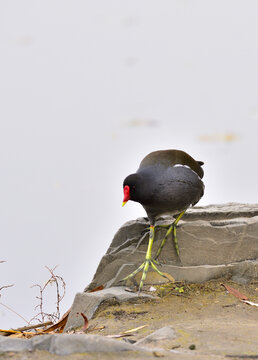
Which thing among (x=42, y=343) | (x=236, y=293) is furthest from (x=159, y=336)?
(x=236, y=293)

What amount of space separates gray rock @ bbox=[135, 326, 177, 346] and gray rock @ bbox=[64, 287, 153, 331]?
105 centimetres

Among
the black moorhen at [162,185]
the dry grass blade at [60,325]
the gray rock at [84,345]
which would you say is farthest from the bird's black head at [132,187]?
the gray rock at [84,345]

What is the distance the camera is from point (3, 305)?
4.82 m

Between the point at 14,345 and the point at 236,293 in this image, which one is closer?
the point at 14,345

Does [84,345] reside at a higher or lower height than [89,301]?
higher

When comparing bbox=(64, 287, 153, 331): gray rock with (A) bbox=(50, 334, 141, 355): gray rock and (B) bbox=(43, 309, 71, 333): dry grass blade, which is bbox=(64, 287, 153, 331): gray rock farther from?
(A) bbox=(50, 334, 141, 355): gray rock

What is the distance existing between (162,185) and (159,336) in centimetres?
145

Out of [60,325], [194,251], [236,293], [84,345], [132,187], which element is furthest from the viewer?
[194,251]

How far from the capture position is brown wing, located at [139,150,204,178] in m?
4.41

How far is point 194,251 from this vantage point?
4727mm

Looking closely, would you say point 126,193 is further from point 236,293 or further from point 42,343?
point 42,343

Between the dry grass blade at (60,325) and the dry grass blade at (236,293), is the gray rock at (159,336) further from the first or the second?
the dry grass blade at (60,325)

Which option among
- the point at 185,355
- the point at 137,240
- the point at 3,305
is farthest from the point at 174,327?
the point at 3,305

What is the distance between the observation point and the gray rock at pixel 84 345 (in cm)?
261
